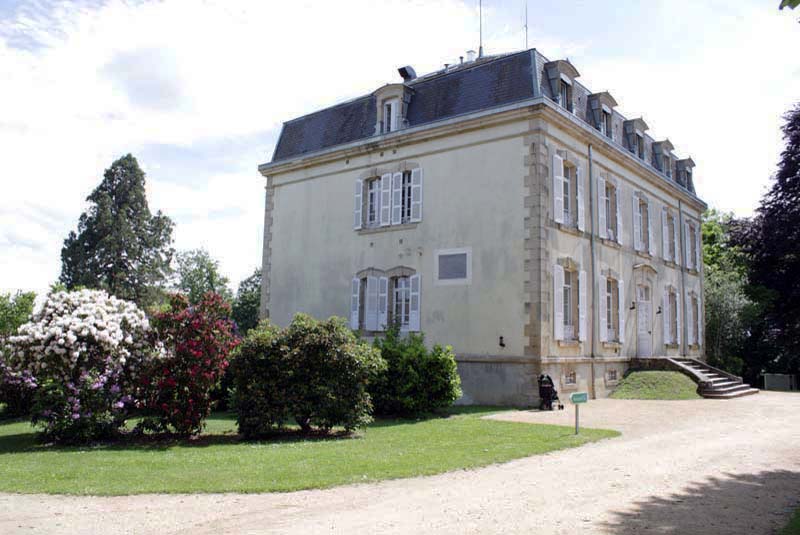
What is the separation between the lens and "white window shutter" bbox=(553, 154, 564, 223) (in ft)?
57.5

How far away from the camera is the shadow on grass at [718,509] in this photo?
18.2ft

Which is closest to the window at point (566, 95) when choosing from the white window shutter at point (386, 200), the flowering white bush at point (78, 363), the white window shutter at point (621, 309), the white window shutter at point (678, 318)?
the white window shutter at point (386, 200)

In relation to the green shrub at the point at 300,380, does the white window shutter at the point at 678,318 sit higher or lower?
→ higher

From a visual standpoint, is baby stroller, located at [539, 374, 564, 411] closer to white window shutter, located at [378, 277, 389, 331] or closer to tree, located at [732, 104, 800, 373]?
white window shutter, located at [378, 277, 389, 331]

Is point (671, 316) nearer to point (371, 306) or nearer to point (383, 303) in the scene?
point (383, 303)

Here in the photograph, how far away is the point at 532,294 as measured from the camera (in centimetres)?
1658

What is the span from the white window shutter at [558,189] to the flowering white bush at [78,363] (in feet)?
35.7

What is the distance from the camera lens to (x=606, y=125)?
2116 cm

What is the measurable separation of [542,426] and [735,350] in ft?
64.1

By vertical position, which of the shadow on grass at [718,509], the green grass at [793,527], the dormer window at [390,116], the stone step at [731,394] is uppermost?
the dormer window at [390,116]

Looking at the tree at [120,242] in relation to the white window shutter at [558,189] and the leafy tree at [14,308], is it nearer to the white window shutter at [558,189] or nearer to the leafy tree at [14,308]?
the leafy tree at [14,308]

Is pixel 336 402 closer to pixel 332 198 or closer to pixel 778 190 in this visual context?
pixel 332 198

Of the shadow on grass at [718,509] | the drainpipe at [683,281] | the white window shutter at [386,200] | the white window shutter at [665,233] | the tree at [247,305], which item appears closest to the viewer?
the shadow on grass at [718,509]

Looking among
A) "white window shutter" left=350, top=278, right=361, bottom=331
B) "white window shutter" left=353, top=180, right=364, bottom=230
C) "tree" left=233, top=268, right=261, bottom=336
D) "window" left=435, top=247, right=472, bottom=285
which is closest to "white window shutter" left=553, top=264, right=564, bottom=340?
"window" left=435, top=247, right=472, bottom=285
